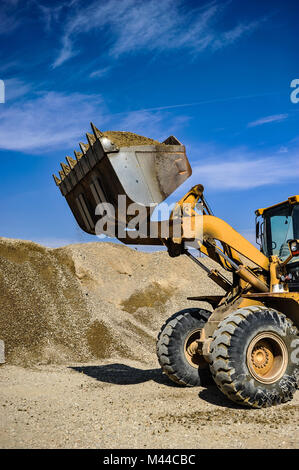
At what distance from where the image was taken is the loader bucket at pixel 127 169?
261 inches

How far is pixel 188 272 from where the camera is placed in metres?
27.5

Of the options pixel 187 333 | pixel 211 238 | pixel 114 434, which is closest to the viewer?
pixel 114 434

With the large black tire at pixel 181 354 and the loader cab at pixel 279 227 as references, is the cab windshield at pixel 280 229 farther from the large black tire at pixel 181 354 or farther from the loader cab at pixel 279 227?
the large black tire at pixel 181 354

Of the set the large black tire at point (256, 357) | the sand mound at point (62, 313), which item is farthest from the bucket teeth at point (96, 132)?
the sand mound at point (62, 313)

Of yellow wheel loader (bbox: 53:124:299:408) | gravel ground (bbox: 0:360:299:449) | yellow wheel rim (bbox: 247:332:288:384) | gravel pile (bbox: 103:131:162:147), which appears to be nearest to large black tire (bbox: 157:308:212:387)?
yellow wheel loader (bbox: 53:124:299:408)

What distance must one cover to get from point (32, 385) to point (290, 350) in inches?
188

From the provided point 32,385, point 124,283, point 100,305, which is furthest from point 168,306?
point 32,385

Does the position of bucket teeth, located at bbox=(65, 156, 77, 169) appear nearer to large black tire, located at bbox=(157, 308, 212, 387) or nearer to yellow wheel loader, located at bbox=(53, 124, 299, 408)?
yellow wheel loader, located at bbox=(53, 124, 299, 408)

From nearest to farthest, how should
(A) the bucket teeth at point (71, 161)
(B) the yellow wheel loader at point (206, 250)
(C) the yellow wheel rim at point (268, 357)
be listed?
1. (B) the yellow wheel loader at point (206, 250)
2. (C) the yellow wheel rim at point (268, 357)
3. (A) the bucket teeth at point (71, 161)

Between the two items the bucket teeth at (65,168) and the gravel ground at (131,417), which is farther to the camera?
the bucket teeth at (65,168)

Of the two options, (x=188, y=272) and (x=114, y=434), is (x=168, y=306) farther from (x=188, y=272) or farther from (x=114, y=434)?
(x=114, y=434)

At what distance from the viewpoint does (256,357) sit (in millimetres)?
6754

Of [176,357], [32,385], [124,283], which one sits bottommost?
[32,385]

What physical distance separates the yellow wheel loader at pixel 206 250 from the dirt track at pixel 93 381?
0.49 m
